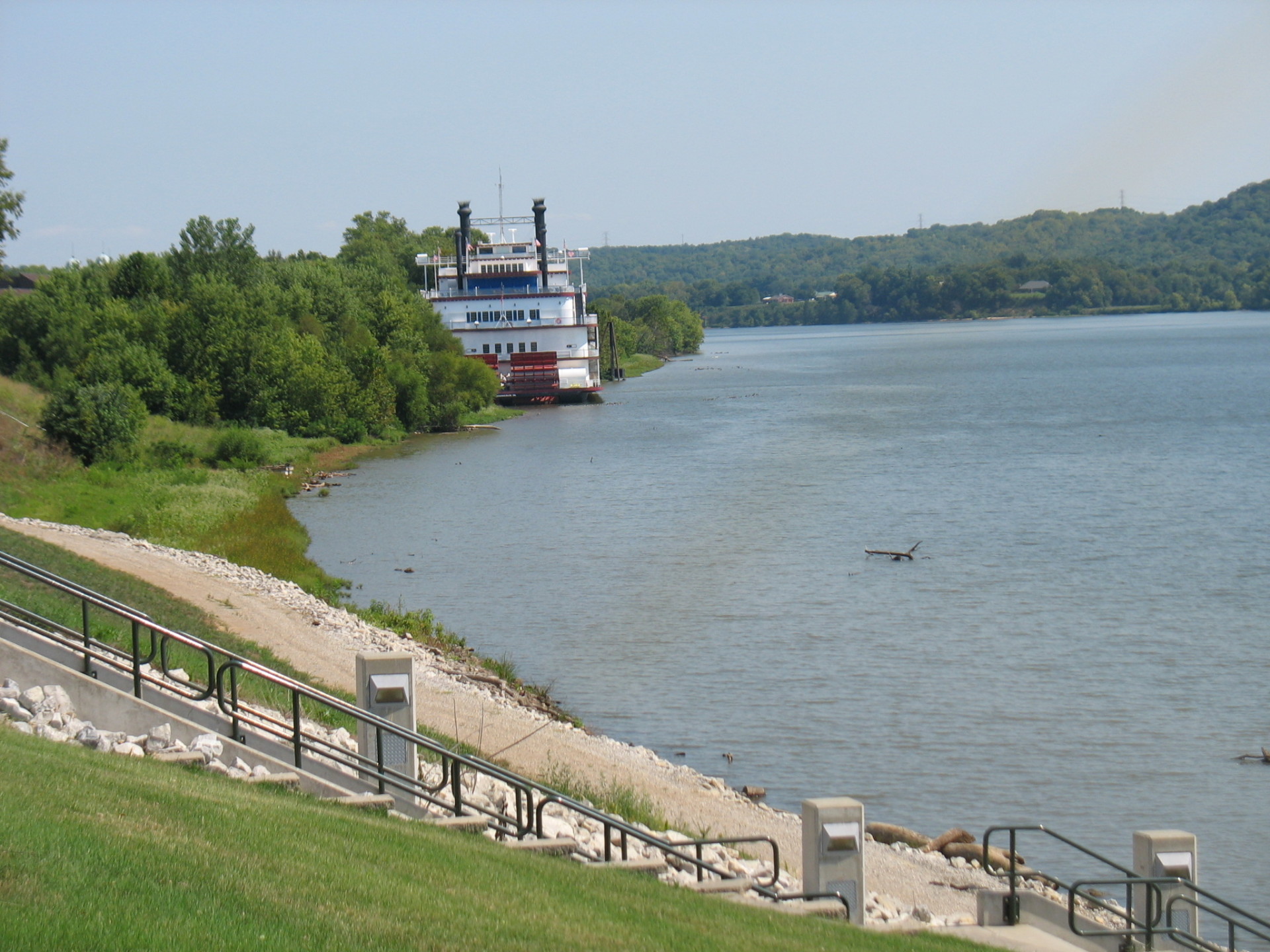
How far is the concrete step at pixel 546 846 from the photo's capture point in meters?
9.74

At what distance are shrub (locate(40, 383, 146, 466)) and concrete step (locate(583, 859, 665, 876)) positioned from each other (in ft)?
101

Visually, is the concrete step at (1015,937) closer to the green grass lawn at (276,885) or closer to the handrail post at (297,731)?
the green grass lawn at (276,885)

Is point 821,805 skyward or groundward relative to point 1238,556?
skyward

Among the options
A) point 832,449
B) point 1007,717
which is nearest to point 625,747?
point 1007,717

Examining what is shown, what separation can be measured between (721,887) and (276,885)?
12.4ft

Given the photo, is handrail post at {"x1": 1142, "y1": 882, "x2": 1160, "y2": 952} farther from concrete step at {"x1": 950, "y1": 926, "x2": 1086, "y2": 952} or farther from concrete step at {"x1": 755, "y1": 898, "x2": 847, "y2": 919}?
concrete step at {"x1": 755, "y1": 898, "x2": 847, "y2": 919}

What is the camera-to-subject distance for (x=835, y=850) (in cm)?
972

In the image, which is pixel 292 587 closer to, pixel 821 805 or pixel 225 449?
pixel 821 805

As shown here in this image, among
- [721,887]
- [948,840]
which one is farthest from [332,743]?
[948,840]

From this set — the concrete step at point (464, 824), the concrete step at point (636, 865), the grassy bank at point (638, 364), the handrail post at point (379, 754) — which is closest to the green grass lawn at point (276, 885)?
the concrete step at point (636, 865)

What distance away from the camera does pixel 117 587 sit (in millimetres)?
19547

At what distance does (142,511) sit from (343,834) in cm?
2614

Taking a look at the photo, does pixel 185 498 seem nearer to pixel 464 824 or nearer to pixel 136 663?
pixel 136 663

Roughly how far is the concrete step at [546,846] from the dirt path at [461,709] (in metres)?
3.50
